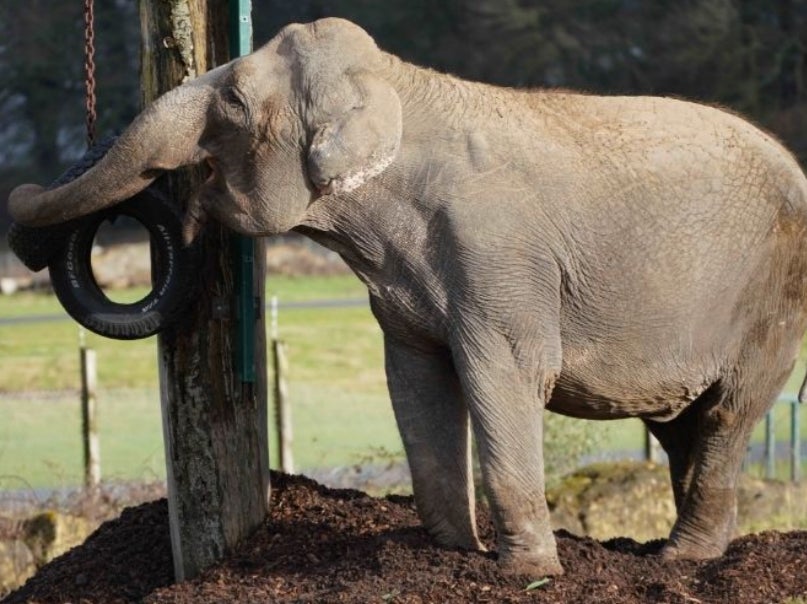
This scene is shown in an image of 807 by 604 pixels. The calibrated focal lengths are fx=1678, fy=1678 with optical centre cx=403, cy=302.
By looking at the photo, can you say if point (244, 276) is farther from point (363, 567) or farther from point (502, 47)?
point (502, 47)

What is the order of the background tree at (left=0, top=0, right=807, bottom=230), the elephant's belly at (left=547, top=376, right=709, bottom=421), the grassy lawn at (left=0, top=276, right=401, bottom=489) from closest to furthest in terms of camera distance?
the elephant's belly at (left=547, top=376, right=709, bottom=421)
the grassy lawn at (left=0, top=276, right=401, bottom=489)
the background tree at (left=0, top=0, right=807, bottom=230)

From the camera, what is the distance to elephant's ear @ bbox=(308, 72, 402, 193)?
721cm

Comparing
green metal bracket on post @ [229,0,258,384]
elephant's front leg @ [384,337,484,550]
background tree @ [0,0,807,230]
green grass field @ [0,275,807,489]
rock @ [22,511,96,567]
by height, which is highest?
background tree @ [0,0,807,230]

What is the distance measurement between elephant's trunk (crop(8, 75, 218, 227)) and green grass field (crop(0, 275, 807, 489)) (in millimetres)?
6006

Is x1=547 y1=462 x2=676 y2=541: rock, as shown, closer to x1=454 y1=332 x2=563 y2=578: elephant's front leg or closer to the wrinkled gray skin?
the wrinkled gray skin

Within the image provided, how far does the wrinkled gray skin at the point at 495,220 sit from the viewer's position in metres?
7.32

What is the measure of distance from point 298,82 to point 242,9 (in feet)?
3.31

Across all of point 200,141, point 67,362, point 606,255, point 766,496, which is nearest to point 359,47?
point 200,141

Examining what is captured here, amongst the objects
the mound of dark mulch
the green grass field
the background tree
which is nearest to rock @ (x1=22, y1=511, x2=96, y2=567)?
the green grass field

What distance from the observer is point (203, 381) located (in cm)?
828

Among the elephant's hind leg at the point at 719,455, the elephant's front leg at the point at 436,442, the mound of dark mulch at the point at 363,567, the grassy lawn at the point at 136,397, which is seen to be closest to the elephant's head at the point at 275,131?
the elephant's front leg at the point at 436,442

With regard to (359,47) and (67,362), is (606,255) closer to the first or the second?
(359,47)

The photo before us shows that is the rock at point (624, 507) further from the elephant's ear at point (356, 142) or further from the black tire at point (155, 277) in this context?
the elephant's ear at point (356, 142)

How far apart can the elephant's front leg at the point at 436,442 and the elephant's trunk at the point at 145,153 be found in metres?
1.32
